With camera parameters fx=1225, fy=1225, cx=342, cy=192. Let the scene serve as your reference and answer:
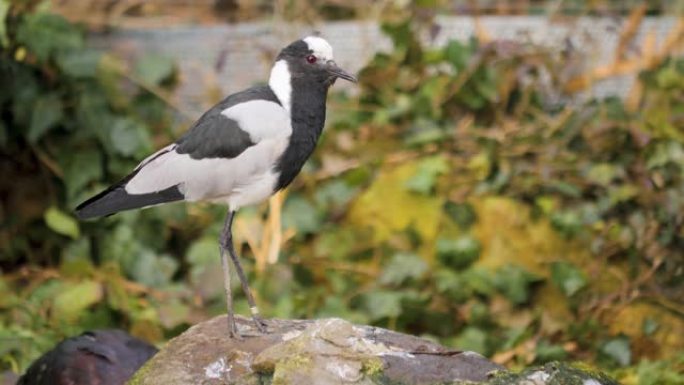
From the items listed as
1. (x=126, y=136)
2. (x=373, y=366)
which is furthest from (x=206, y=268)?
(x=373, y=366)

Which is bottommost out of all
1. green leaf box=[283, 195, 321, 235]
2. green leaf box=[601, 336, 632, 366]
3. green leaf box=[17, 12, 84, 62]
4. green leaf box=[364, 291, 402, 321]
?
green leaf box=[601, 336, 632, 366]

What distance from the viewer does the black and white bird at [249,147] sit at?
154 inches

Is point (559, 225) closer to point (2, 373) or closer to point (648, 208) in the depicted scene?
point (648, 208)

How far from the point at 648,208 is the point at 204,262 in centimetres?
217

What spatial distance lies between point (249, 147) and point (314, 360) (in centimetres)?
92

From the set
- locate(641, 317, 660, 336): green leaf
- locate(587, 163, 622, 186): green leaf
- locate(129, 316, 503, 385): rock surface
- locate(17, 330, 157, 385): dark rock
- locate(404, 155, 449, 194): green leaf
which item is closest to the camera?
locate(129, 316, 503, 385): rock surface

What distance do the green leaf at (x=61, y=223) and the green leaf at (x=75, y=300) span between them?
1.69 feet

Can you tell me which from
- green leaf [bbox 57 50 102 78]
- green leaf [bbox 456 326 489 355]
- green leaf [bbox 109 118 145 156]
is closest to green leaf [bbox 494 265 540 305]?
green leaf [bbox 456 326 489 355]

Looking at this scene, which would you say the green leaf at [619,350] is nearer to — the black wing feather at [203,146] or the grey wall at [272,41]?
the grey wall at [272,41]

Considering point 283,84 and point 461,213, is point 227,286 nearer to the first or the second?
point 283,84

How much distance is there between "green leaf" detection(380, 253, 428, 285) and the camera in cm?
594

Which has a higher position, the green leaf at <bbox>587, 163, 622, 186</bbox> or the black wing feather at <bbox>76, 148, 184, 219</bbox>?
the black wing feather at <bbox>76, 148, 184, 219</bbox>

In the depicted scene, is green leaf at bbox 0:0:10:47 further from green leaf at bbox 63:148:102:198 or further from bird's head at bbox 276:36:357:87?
bird's head at bbox 276:36:357:87

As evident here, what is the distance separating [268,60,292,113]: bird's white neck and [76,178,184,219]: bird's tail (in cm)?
45
